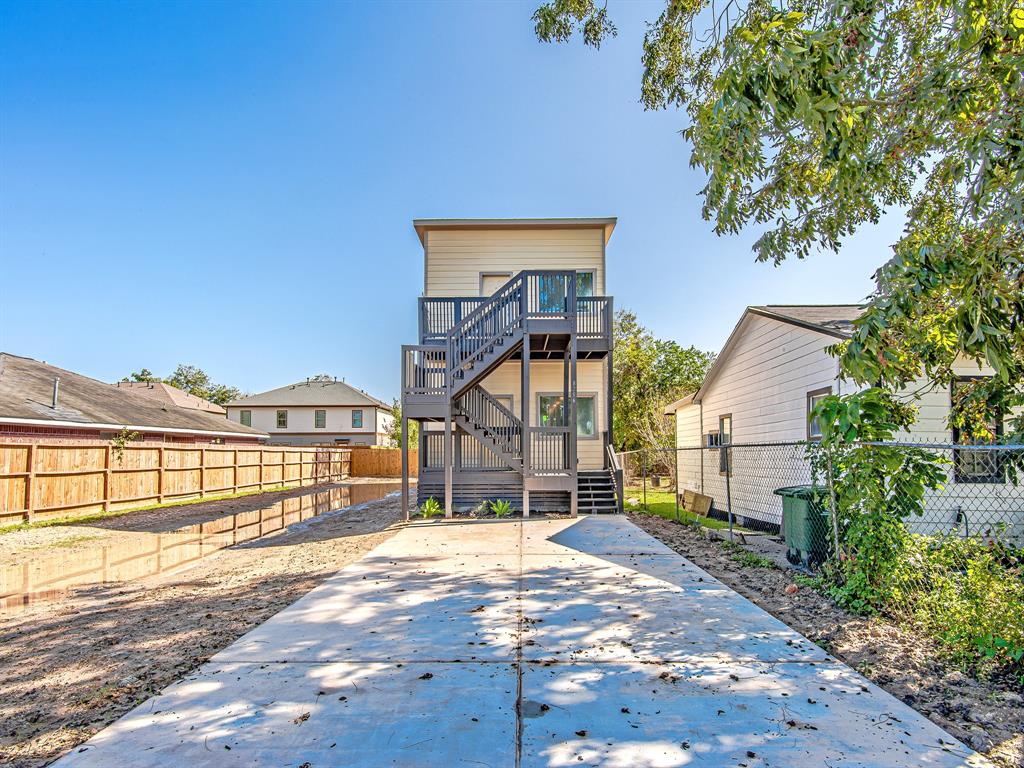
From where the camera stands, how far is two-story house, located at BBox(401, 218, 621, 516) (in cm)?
1152

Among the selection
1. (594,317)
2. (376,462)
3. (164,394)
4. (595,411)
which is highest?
(594,317)

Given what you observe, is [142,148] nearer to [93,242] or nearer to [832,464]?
[93,242]

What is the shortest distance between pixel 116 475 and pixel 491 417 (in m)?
10.0

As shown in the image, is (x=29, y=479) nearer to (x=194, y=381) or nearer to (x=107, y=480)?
(x=107, y=480)

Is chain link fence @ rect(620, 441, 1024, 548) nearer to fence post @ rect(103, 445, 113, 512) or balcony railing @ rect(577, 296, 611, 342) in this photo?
balcony railing @ rect(577, 296, 611, 342)

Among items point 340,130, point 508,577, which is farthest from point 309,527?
point 340,130

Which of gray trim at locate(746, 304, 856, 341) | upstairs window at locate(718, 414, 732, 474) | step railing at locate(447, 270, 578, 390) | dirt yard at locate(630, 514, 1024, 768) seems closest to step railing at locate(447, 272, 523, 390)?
step railing at locate(447, 270, 578, 390)

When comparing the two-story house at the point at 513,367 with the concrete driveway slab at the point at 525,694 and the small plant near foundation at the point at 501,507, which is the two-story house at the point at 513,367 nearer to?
the small plant near foundation at the point at 501,507

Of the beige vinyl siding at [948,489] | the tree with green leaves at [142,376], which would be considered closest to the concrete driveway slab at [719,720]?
the beige vinyl siding at [948,489]

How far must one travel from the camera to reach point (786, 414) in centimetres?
971

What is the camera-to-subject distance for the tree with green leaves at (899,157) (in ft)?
12.9

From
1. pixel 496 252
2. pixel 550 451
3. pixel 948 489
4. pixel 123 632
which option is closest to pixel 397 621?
pixel 123 632

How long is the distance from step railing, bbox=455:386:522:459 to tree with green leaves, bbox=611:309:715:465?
12.6 meters

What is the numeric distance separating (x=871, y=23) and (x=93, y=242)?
26248 millimetres
